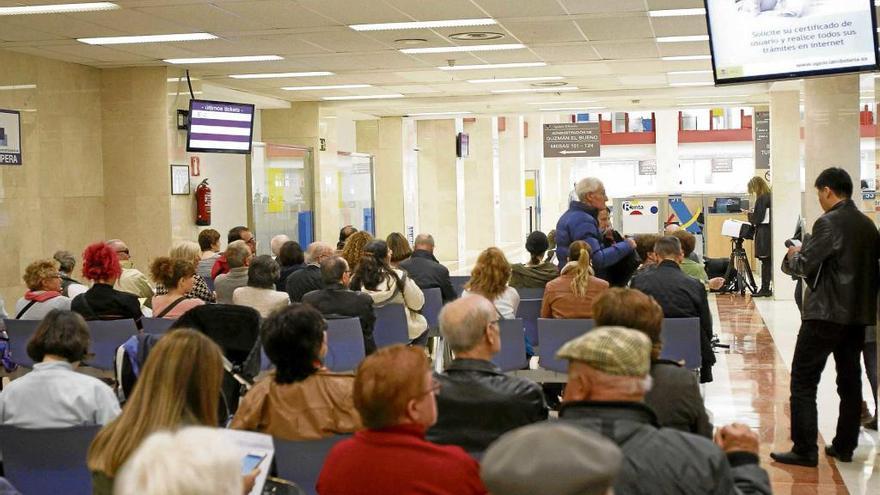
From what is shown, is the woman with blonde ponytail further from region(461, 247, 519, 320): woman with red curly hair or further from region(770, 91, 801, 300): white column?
region(770, 91, 801, 300): white column

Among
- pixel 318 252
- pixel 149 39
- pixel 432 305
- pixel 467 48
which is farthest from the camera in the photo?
pixel 467 48

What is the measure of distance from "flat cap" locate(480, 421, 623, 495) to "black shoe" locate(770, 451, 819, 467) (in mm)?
4839

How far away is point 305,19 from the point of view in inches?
379

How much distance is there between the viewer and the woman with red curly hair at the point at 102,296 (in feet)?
22.4

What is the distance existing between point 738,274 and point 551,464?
50.6 ft

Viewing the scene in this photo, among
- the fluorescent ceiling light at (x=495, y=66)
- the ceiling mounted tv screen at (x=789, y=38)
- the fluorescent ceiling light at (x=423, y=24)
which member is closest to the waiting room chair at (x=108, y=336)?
the ceiling mounted tv screen at (x=789, y=38)

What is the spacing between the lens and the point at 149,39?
1071 cm

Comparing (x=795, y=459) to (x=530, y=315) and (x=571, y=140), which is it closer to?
(x=530, y=315)

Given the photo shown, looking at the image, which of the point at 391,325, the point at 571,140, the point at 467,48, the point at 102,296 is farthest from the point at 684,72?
the point at 571,140

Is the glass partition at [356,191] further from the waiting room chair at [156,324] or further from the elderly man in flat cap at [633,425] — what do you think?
the elderly man in flat cap at [633,425]

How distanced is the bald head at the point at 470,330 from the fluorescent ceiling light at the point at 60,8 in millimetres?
6022

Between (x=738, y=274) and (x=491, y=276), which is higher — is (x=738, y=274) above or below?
below

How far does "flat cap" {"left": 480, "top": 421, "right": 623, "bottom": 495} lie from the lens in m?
1.51

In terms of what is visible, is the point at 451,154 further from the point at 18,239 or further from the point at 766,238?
the point at 18,239
